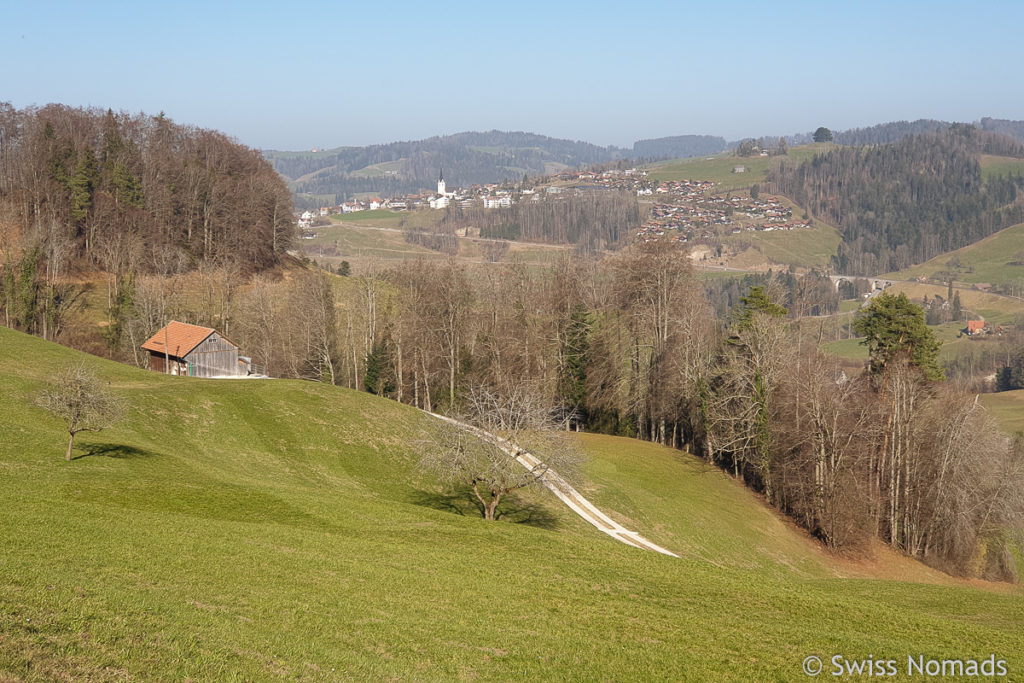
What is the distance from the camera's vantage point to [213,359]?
70.9 meters

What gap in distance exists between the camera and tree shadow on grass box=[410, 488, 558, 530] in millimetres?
40969

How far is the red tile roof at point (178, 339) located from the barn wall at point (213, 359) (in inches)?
20.0

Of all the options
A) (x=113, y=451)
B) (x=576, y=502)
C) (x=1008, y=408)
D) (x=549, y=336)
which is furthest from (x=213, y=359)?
(x=1008, y=408)

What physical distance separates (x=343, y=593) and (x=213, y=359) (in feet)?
178

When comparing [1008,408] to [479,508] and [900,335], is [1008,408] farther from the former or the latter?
[479,508]

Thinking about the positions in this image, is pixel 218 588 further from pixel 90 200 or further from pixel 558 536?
pixel 90 200

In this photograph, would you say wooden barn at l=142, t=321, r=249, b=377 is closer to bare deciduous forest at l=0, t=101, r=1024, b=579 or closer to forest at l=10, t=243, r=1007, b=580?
bare deciduous forest at l=0, t=101, r=1024, b=579

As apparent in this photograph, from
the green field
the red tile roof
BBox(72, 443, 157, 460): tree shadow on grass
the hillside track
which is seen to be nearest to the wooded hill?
the red tile roof

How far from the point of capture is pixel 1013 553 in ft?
198

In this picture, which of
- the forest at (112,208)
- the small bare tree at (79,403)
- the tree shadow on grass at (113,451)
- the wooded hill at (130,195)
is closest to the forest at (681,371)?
the forest at (112,208)

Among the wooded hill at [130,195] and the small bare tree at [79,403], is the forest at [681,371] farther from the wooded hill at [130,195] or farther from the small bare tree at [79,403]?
the small bare tree at [79,403]

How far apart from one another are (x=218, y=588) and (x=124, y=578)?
2252 mm

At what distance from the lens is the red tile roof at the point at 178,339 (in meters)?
69.4

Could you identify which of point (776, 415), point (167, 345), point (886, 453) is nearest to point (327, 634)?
point (776, 415)
